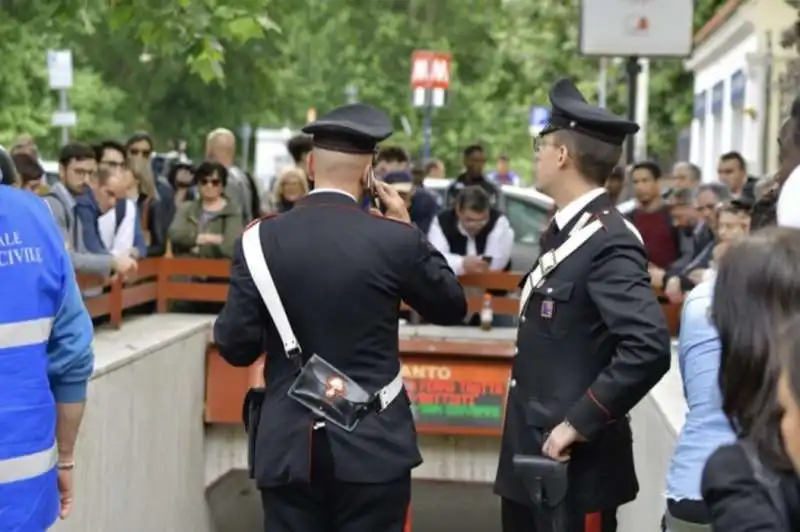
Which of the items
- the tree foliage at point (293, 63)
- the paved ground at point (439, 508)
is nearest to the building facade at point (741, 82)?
the tree foliage at point (293, 63)

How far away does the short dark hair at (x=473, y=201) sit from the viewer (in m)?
11.1

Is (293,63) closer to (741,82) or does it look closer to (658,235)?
(741,82)

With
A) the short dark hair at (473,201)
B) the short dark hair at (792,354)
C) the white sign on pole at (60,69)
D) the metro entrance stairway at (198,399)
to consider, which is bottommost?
the metro entrance stairway at (198,399)

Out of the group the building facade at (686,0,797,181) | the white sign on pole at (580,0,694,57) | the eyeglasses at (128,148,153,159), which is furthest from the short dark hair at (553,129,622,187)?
the building facade at (686,0,797,181)

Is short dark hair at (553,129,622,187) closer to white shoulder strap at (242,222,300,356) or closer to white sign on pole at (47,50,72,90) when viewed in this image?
white shoulder strap at (242,222,300,356)

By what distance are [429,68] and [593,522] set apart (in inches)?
666

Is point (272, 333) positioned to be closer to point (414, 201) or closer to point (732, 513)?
point (732, 513)

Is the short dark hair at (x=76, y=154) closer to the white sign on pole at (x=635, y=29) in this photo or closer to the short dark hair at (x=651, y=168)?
the short dark hair at (x=651, y=168)

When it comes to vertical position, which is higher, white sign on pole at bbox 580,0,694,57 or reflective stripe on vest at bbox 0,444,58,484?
white sign on pole at bbox 580,0,694,57

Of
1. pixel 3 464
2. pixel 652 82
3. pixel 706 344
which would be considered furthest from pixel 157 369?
pixel 652 82

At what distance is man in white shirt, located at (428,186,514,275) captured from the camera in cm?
1120

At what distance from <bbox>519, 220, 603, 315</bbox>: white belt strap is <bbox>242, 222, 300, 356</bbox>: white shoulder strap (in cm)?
75

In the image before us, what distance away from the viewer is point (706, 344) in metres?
4.06

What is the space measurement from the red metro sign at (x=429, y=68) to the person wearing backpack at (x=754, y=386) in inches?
736
